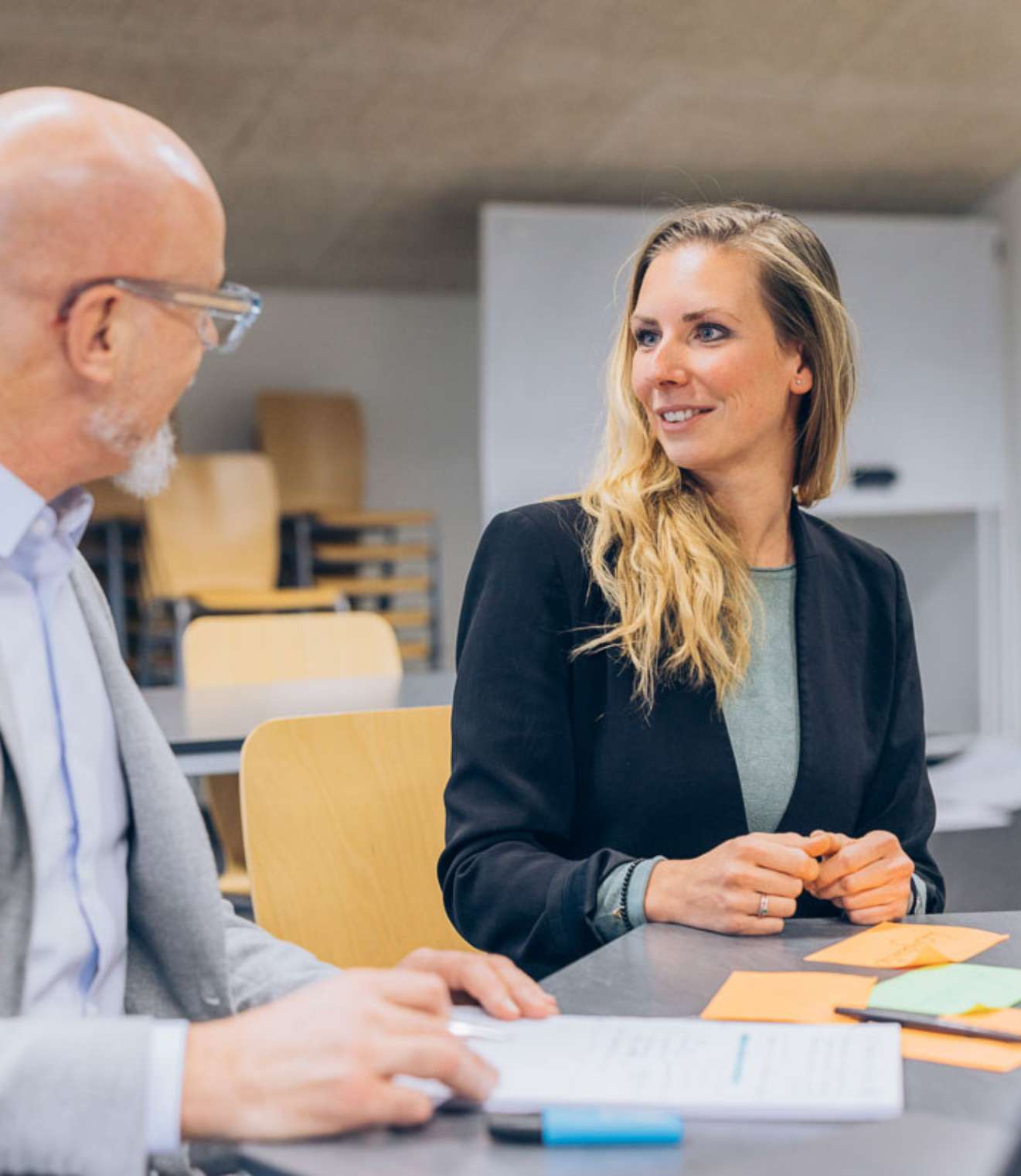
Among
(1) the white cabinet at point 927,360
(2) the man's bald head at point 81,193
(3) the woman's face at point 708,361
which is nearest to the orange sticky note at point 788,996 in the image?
(2) the man's bald head at point 81,193

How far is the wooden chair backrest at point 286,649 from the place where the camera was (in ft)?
11.9

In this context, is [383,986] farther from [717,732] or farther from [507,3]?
[507,3]

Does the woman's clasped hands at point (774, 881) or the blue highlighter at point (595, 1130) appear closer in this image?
the blue highlighter at point (595, 1130)

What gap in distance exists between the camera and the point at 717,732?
65.5 inches

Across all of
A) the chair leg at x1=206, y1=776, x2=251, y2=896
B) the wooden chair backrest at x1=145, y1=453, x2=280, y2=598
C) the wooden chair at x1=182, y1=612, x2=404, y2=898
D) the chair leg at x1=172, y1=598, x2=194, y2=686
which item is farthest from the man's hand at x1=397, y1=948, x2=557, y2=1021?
the wooden chair backrest at x1=145, y1=453, x2=280, y2=598

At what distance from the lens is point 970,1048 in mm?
1022

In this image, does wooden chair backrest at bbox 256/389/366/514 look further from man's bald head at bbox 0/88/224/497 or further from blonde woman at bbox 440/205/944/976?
man's bald head at bbox 0/88/224/497

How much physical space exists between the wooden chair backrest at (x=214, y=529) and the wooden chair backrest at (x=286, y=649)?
3392mm

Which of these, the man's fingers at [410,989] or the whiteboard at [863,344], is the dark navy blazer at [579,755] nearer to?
the man's fingers at [410,989]

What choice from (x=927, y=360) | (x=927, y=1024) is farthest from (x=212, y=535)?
(x=927, y=1024)

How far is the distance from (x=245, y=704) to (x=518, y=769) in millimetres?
1546

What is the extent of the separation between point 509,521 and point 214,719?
4.13ft

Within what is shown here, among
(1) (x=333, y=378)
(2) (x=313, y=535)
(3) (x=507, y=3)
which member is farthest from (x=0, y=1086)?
(1) (x=333, y=378)

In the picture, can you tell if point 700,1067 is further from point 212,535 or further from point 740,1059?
point 212,535
